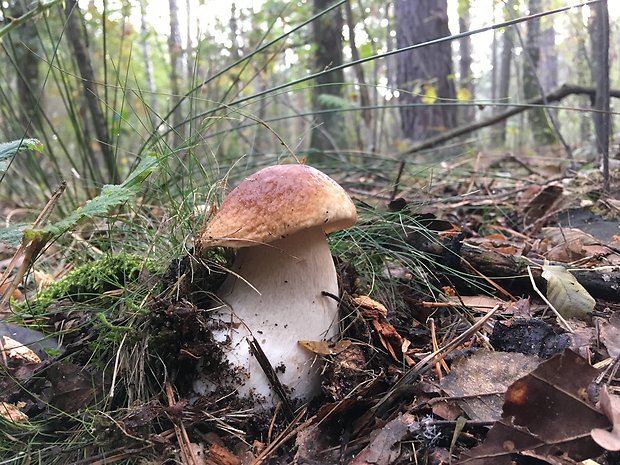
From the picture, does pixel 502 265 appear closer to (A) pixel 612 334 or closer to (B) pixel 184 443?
(A) pixel 612 334

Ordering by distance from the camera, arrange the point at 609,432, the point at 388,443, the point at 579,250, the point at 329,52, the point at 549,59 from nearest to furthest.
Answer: the point at 609,432
the point at 388,443
the point at 579,250
the point at 329,52
the point at 549,59

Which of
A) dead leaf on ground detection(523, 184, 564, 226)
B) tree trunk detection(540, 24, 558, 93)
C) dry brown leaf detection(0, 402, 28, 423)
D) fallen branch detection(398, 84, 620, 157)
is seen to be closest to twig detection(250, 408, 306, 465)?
dry brown leaf detection(0, 402, 28, 423)

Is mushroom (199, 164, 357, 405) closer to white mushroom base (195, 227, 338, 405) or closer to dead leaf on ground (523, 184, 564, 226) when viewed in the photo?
white mushroom base (195, 227, 338, 405)

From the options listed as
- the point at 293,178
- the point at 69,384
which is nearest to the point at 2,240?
the point at 69,384

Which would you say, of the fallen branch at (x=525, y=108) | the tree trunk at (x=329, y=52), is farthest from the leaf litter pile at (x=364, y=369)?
the tree trunk at (x=329, y=52)

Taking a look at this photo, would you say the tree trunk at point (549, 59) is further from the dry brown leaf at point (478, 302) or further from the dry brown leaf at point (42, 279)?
the dry brown leaf at point (42, 279)

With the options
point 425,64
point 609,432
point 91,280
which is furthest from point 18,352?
point 425,64
